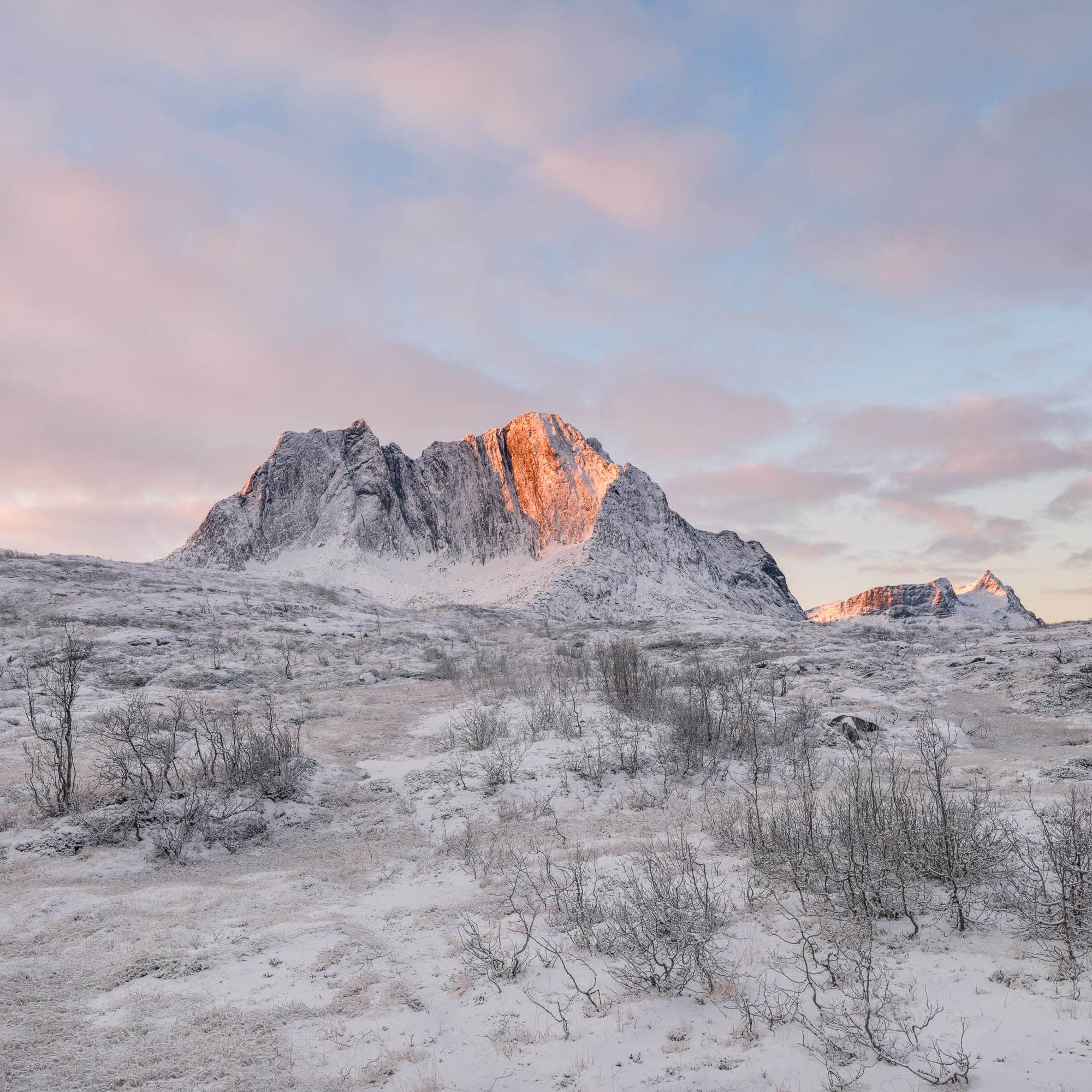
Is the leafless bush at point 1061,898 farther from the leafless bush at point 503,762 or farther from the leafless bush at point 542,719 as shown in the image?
the leafless bush at point 542,719

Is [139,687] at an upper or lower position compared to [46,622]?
lower

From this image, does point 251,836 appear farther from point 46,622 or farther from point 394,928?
point 46,622

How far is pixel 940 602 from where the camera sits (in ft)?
434

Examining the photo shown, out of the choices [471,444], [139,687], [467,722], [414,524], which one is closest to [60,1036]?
[467,722]

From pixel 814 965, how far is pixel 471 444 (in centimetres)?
9059

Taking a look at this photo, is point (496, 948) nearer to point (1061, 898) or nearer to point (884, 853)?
point (884, 853)

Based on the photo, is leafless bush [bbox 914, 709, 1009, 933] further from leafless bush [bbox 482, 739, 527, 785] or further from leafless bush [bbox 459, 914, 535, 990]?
leafless bush [bbox 482, 739, 527, 785]

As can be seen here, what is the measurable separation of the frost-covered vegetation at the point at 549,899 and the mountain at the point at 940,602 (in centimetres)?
11734

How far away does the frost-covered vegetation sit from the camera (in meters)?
3.61

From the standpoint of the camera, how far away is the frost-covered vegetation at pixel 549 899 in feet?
11.9

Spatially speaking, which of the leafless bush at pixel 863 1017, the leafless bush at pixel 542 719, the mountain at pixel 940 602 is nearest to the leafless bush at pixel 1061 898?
the leafless bush at pixel 863 1017

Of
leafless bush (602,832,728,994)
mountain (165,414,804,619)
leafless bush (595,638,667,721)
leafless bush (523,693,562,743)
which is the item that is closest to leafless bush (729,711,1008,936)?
leafless bush (602,832,728,994)

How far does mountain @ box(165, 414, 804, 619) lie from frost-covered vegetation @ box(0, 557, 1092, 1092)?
50.5m

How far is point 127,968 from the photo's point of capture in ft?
15.9
